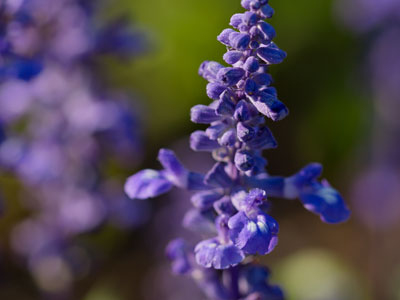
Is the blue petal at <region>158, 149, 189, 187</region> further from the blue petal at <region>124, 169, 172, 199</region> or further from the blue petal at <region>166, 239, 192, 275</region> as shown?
the blue petal at <region>166, 239, 192, 275</region>

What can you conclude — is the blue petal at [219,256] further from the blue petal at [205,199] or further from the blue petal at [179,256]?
the blue petal at [179,256]

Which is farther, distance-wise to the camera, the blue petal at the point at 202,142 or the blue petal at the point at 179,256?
the blue petal at the point at 179,256

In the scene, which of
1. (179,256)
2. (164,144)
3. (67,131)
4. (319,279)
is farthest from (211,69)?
(164,144)

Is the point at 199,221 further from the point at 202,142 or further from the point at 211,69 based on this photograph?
the point at 211,69

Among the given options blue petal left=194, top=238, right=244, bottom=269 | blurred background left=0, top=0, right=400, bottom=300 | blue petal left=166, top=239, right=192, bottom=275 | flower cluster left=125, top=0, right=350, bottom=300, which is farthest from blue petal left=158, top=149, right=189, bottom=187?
blurred background left=0, top=0, right=400, bottom=300

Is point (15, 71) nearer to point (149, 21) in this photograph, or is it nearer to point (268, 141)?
point (268, 141)

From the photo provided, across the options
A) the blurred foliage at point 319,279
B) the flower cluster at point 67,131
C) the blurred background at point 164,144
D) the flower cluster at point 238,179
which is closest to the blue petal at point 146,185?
the flower cluster at point 238,179
